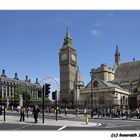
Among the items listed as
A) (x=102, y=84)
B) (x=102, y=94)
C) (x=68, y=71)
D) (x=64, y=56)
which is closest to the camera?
(x=102, y=94)

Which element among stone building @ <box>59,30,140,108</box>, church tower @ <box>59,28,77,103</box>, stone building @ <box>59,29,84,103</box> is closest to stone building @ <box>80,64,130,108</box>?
stone building @ <box>59,30,140,108</box>

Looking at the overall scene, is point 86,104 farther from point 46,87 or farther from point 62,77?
point 46,87

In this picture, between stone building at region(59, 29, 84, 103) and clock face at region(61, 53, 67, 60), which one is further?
clock face at region(61, 53, 67, 60)

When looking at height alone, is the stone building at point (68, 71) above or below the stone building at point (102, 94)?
above

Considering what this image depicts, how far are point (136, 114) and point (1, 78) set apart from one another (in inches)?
3689

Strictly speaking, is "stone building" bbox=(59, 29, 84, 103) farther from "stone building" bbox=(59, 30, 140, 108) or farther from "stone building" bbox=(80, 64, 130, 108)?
"stone building" bbox=(80, 64, 130, 108)

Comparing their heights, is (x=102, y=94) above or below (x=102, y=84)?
below

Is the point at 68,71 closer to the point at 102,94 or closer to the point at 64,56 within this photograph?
the point at 64,56

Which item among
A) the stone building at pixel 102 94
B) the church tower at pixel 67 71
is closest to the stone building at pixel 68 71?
the church tower at pixel 67 71

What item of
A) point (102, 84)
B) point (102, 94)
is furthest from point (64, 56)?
point (102, 94)

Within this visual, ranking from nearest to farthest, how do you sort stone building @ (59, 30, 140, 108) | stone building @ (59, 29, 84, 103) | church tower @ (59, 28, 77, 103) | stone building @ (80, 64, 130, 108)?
stone building @ (80, 64, 130, 108)
stone building @ (59, 30, 140, 108)
stone building @ (59, 29, 84, 103)
church tower @ (59, 28, 77, 103)

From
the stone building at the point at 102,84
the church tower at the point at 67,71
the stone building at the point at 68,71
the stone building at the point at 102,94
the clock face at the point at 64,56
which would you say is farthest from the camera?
the clock face at the point at 64,56

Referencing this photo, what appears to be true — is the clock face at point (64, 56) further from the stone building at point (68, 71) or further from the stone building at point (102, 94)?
the stone building at point (102, 94)
